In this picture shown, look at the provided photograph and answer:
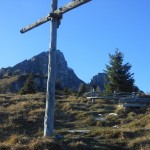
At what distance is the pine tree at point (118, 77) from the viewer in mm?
45375

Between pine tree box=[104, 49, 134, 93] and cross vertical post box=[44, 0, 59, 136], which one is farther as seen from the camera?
pine tree box=[104, 49, 134, 93]

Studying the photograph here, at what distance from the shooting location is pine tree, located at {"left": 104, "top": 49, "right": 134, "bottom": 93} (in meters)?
45.4

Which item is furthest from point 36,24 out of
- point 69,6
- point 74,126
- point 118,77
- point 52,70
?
point 118,77

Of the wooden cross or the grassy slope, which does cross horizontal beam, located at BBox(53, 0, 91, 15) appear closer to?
the wooden cross

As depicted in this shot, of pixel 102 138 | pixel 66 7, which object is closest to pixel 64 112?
pixel 102 138

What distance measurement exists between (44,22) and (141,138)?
22.1ft

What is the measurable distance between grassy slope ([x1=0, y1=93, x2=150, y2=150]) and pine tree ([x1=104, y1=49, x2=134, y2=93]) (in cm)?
1110

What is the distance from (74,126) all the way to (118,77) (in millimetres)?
21525

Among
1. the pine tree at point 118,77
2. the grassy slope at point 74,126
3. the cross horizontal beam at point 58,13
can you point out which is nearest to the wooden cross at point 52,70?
the cross horizontal beam at point 58,13

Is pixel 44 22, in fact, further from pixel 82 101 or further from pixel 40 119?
pixel 82 101

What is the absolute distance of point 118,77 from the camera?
46.0 metres

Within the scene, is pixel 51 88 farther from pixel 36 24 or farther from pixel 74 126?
pixel 74 126

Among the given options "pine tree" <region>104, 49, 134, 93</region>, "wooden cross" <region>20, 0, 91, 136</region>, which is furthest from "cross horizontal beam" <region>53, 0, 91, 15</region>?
"pine tree" <region>104, 49, 134, 93</region>

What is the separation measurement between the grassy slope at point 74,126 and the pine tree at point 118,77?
36.4ft
